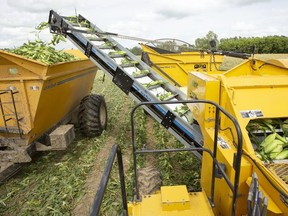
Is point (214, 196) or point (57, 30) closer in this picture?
point (214, 196)

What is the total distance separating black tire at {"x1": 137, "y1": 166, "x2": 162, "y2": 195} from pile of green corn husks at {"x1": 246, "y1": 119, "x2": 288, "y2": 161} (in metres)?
1.41

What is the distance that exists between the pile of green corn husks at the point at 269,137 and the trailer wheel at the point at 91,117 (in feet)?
12.0

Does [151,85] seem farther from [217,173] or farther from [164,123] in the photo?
[217,173]

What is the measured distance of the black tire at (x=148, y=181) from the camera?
3.41 m

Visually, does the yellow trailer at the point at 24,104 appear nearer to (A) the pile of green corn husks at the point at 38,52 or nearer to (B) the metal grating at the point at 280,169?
(A) the pile of green corn husks at the point at 38,52

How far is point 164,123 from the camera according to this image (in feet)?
14.2

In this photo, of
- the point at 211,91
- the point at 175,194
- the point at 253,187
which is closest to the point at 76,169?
the point at 175,194

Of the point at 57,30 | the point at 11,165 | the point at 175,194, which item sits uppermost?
the point at 57,30

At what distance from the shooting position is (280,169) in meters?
2.13

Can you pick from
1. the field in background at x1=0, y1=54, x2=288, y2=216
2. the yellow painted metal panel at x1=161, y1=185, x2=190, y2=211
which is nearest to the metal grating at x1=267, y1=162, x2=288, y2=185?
the yellow painted metal panel at x1=161, y1=185, x2=190, y2=211

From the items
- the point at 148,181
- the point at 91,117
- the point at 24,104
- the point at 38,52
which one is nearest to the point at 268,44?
the point at 91,117

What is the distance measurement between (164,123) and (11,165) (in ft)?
7.99

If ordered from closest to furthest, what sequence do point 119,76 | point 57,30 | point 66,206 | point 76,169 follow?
point 66,206 < point 76,169 < point 119,76 < point 57,30

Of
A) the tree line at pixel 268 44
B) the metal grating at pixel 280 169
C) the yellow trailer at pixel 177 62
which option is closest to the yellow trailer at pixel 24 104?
the metal grating at pixel 280 169
